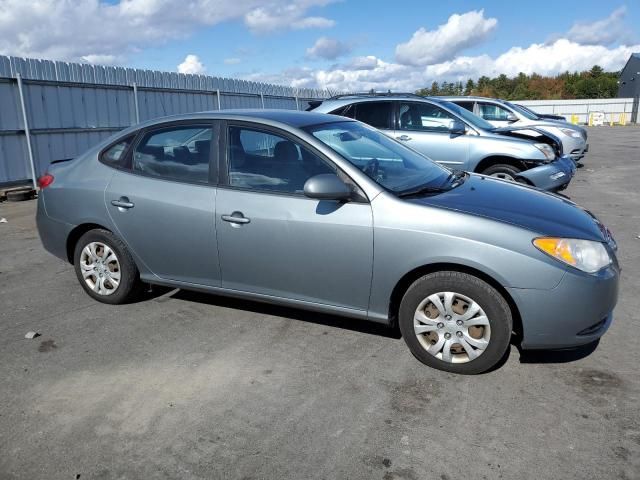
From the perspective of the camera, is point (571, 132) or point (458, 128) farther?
point (571, 132)

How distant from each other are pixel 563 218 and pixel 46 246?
4.43m

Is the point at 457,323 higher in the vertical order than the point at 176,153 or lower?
lower

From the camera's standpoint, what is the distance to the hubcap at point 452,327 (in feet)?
11.3

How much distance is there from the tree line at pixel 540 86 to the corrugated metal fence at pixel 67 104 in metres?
66.2

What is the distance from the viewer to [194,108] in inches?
610

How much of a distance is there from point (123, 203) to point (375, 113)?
18.9 feet

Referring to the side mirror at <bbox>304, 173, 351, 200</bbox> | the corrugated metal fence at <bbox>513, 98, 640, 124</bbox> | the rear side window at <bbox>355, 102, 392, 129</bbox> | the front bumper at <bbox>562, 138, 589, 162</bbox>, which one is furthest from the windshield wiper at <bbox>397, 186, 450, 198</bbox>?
the corrugated metal fence at <bbox>513, 98, 640, 124</bbox>

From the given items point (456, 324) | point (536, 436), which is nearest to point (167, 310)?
point (456, 324)

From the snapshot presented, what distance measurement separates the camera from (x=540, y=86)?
86312 mm

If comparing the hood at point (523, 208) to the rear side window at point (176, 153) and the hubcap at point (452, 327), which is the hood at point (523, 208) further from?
the rear side window at point (176, 153)

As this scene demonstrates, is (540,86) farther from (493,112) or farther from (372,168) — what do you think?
(372,168)

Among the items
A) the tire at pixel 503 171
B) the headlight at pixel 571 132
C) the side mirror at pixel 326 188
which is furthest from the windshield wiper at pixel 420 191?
the headlight at pixel 571 132

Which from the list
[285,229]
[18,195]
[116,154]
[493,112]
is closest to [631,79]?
[493,112]

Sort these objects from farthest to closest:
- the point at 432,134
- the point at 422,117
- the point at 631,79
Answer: the point at 631,79, the point at 422,117, the point at 432,134
